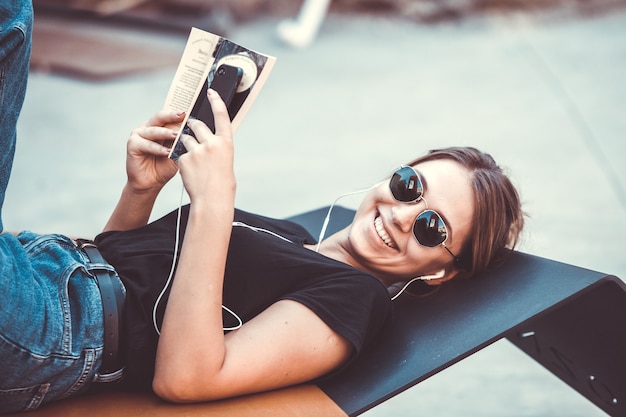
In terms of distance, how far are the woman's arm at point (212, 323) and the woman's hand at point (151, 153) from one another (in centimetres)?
22

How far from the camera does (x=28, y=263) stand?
184 centimetres

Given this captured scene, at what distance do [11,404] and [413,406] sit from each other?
157 centimetres

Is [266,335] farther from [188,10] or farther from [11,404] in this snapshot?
[188,10]

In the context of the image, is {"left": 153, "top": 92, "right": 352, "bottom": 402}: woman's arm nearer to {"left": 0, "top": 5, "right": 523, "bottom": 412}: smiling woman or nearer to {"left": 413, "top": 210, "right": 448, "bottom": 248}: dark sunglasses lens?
{"left": 0, "top": 5, "right": 523, "bottom": 412}: smiling woman

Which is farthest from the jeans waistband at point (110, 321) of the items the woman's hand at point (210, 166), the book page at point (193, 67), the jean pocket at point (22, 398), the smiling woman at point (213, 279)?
the book page at point (193, 67)

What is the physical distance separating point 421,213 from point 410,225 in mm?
45

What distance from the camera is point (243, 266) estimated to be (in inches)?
81.0

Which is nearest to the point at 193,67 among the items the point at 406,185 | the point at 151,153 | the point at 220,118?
the point at 220,118

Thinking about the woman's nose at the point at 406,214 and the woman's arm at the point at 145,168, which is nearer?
the woman's arm at the point at 145,168

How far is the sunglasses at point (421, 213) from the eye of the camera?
86.3 inches

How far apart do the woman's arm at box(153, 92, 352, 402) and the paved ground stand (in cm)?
118

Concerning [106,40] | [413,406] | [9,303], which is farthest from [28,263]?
[106,40]

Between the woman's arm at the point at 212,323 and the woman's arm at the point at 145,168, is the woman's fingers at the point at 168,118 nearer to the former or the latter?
the woman's arm at the point at 145,168

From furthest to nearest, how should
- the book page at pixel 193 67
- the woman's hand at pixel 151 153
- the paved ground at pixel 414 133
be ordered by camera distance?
the paved ground at pixel 414 133
the woman's hand at pixel 151 153
the book page at pixel 193 67
